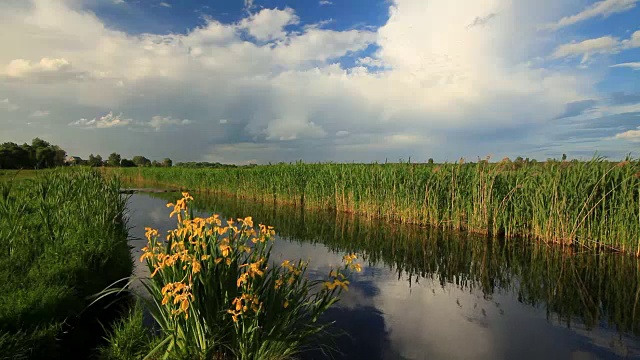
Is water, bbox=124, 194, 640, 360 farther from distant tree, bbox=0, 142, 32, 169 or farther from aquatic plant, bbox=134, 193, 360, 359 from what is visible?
distant tree, bbox=0, 142, 32, 169

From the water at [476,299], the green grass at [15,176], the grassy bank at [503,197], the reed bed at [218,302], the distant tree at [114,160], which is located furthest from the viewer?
the distant tree at [114,160]

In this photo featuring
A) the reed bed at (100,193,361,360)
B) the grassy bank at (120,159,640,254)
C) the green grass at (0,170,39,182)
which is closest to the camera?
the reed bed at (100,193,361,360)

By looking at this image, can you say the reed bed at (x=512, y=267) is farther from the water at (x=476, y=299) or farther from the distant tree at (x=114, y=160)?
the distant tree at (x=114, y=160)

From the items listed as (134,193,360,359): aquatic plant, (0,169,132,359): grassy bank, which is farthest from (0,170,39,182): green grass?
(134,193,360,359): aquatic plant

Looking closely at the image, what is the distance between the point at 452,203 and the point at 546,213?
11.0ft

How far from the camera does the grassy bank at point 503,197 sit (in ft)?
36.6

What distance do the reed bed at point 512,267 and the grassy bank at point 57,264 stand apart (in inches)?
264

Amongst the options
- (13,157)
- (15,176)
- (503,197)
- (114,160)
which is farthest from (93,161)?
(114,160)

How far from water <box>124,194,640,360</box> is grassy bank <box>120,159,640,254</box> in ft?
2.75

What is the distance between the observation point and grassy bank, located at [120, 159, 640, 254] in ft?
36.6

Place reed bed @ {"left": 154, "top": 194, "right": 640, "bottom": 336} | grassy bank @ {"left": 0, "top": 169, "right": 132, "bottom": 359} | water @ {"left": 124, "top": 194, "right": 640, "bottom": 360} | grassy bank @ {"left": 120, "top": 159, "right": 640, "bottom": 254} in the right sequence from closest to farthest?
grassy bank @ {"left": 0, "top": 169, "right": 132, "bottom": 359}, water @ {"left": 124, "top": 194, "right": 640, "bottom": 360}, reed bed @ {"left": 154, "top": 194, "right": 640, "bottom": 336}, grassy bank @ {"left": 120, "top": 159, "right": 640, "bottom": 254}

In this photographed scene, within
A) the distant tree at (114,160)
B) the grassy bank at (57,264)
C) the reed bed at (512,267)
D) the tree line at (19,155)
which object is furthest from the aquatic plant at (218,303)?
the distant tree at (114,160)

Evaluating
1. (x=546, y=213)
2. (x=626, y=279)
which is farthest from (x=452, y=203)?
(x=626, y=279)

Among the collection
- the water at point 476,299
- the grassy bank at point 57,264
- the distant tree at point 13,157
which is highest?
the distant tree at point 13,157
